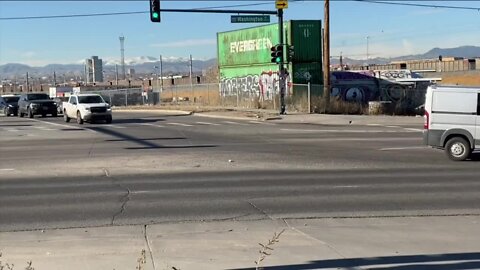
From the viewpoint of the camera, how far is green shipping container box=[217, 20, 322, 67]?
42.8 meters

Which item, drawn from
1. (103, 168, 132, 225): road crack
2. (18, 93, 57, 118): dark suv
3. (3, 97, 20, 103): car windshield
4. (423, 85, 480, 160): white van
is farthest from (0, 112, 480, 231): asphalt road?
(3, 97, 20, 103): car windshield

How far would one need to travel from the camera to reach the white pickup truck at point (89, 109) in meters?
33.6

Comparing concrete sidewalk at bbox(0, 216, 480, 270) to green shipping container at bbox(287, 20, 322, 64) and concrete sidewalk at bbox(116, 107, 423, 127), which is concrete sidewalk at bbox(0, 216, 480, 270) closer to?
concrete sidewalk at bbox(116, 107, 423, 127)

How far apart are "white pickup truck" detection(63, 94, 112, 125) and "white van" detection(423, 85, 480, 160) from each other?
21.4m

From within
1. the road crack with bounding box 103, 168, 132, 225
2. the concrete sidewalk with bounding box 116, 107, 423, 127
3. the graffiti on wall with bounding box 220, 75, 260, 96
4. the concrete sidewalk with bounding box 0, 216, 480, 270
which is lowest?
the concrete sidewalk with bounding box 116, 107, 423, 127

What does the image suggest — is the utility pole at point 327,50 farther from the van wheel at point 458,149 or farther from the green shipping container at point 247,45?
the van wheel at point 458,149

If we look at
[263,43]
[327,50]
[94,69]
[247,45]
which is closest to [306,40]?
[263,43]

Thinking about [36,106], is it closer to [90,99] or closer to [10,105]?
[10,105]

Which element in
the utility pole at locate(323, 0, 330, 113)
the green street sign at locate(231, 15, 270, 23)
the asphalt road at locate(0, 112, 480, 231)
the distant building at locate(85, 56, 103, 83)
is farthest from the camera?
the distant building at locate(85, 56, 103, 83)

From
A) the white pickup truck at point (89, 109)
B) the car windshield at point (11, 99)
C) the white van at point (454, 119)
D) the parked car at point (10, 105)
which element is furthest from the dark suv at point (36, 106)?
the white van at point (454, 119)

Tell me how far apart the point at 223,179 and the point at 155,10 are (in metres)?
18.9

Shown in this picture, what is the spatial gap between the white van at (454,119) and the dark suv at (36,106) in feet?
110

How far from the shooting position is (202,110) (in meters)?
44.3

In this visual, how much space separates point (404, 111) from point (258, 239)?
3240 cm
